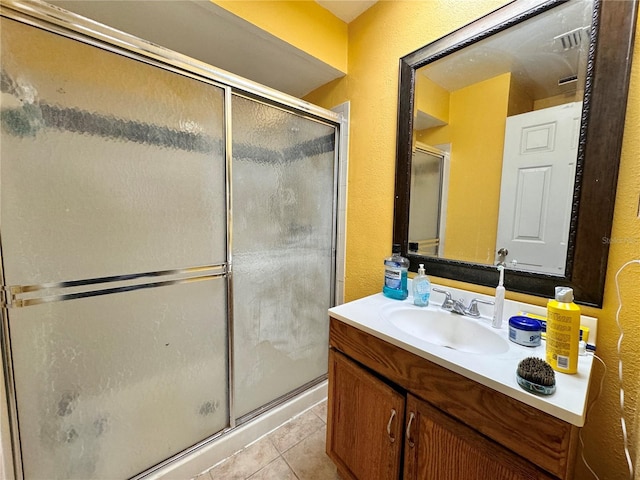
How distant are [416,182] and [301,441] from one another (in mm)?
1522

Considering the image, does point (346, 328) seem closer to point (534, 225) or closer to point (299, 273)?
point (299, 273)

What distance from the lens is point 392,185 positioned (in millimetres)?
1397

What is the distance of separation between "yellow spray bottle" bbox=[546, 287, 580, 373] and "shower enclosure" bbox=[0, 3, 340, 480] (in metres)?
1.18

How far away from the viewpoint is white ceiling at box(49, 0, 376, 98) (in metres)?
1.09

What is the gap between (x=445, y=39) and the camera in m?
1.14

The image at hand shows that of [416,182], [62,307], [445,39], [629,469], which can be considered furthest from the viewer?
[416,182]

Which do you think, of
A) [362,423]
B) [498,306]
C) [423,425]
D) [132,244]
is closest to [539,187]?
[498,306]

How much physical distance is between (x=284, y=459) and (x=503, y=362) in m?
1.17

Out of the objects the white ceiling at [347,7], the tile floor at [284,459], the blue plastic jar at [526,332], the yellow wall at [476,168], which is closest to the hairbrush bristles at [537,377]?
the blue plastic jar at [526,332]

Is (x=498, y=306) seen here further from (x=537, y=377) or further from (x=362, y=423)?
(x=362, y=423)

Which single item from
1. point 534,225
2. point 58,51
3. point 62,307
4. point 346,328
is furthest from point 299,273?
point 58,51

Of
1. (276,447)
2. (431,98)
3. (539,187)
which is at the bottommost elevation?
(276,447)

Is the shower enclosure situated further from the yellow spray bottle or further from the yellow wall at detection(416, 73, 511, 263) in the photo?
the yellow spray bottle

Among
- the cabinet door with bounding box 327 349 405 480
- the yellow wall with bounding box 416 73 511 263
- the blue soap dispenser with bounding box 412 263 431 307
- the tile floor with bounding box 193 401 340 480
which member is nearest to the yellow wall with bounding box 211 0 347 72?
the yellow wall with bounding box 416 73 511 263
